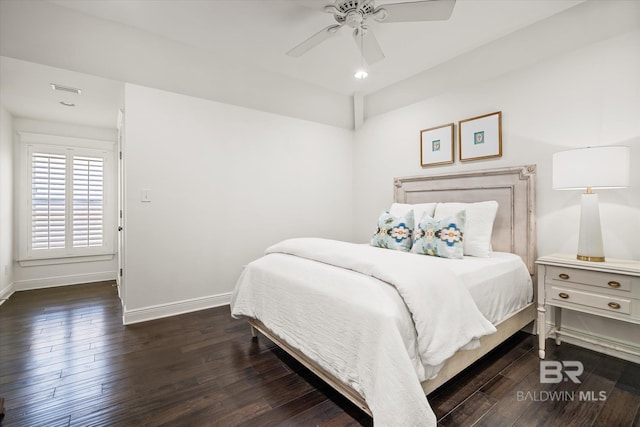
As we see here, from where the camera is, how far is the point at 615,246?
7.37ft

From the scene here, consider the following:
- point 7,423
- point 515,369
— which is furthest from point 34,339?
point 515,369

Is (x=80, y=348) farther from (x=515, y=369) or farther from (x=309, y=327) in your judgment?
(x=515, y=369)

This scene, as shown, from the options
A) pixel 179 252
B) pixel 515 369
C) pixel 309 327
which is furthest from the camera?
pixel 179 252

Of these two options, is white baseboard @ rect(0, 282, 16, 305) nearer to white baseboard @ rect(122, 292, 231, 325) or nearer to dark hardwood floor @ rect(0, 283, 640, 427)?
dark hardwood floor @ rect(0, 283, 640, 427)

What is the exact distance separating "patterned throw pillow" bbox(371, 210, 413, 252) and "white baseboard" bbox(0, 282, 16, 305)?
4.33 m

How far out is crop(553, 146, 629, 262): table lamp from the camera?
1.97 meters

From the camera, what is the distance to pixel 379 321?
1.38 metres

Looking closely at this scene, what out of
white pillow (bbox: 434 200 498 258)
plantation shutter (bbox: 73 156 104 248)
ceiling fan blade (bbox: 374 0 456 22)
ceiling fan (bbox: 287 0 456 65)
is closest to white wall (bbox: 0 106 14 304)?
plantation shutter (bbox: 73 156 104 248)

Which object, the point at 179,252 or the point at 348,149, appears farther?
the point at 348,149

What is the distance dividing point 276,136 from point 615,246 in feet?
11.3

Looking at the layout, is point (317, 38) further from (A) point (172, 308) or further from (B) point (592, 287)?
(A) point (172, 308)

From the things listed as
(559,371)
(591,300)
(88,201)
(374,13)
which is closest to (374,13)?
(374,13)

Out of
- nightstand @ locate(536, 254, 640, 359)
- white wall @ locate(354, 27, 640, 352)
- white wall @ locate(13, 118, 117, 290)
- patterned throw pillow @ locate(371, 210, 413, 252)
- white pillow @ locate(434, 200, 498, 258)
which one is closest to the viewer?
nightstand @ locate(536, 254, 640, 359)

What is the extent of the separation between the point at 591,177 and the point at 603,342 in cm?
128
